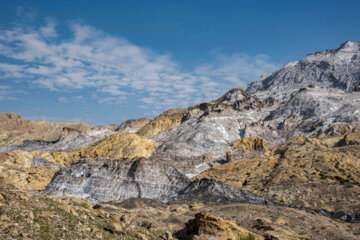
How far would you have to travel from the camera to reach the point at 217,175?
1741 inches

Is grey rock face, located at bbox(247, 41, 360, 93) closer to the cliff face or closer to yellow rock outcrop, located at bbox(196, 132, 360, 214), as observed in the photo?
yellow rock outcrop, located at bbox(196, 132, 360, 214)

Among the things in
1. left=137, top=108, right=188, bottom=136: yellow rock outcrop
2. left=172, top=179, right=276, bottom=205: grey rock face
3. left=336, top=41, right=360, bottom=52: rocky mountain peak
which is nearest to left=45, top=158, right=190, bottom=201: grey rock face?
left=172, top=179, right=276, bottom=205: grey rock face

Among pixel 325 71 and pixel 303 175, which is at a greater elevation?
pixel 325 71

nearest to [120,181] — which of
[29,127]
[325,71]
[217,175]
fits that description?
[217,175]

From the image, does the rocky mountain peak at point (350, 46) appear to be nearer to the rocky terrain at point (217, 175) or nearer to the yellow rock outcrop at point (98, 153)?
the rocky terrain at point (217, 175)

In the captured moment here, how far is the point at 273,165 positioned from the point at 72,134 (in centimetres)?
5592

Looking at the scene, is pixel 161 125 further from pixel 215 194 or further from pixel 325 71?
pixel 215 194

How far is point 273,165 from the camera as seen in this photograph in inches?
1690

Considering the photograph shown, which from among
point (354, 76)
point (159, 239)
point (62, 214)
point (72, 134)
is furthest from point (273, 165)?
point (354, 76)

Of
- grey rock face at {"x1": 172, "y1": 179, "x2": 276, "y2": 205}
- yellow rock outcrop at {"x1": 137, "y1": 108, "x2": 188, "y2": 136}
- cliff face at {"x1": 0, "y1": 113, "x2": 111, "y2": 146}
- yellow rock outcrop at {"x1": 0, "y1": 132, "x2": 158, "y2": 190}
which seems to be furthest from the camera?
cliff face at {"x1": 0, "y1": 113, "x2": 111, "y2": 146}

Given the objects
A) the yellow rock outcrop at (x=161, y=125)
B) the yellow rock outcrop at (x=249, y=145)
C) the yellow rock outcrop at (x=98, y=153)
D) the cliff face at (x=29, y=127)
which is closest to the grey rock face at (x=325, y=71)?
the yellow rock outcrop at (x=161, y=125)

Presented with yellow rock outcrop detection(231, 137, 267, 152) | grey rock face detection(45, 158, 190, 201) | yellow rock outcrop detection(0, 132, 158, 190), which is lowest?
grey rock face detection(45, 158, 190, 201)

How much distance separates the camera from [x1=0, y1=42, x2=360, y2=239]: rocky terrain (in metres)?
16.4

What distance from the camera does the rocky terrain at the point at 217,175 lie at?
1636 cm
